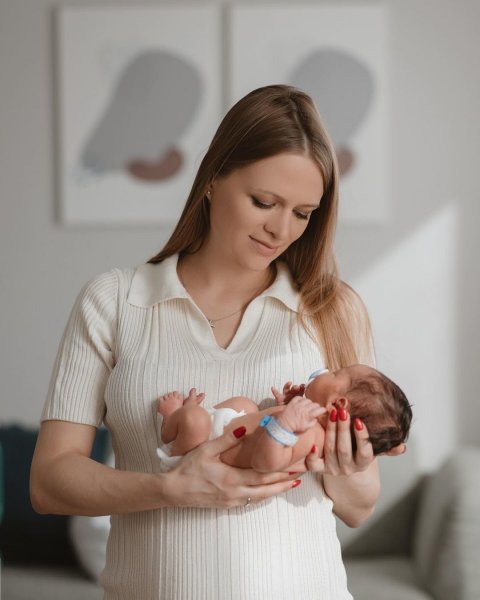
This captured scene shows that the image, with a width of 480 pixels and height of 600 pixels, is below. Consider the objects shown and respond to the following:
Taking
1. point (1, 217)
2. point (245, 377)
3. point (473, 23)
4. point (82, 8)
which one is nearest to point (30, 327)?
point (1, 217)

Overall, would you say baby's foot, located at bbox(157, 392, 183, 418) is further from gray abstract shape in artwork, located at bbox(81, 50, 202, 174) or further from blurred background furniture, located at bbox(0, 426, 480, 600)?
gray abstract shape in artwork, located at bbox(81, 50, 202, 174)

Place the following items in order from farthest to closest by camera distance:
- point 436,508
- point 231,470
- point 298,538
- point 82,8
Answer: point 82,8 < point 436,508 < point 298,538 < point 231,470

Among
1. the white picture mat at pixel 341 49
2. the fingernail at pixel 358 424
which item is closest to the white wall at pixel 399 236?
the white picture mat at pixel 341 49

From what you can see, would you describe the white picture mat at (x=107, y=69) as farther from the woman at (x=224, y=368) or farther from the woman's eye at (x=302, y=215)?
the woman's eye at (x=302, y=215)

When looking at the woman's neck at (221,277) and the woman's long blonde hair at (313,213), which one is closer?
the woman's long blonde hair at (313,213)

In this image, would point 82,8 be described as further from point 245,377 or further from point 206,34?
point 245,377

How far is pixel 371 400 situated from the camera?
166cm

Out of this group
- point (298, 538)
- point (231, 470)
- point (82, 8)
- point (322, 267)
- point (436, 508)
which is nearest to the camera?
point (231, 470)

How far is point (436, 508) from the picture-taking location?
131 inches

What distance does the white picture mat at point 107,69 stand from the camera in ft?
13.8

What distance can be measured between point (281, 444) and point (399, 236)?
2.88 meters

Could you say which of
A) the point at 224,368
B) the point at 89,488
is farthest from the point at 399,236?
the point at 89,488

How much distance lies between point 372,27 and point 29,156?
163 cm

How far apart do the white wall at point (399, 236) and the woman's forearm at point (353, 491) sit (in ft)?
7.92
